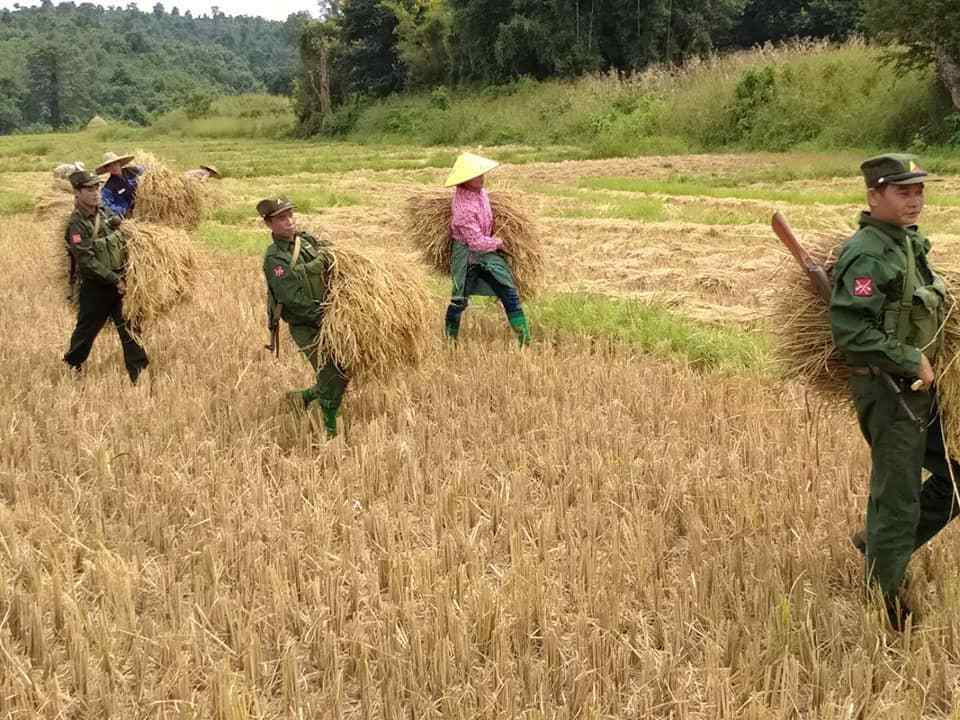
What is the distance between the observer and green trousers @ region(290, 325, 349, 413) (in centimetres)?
505

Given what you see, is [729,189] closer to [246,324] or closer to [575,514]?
[246,324]

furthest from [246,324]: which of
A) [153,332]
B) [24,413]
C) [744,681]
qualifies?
[744,681]

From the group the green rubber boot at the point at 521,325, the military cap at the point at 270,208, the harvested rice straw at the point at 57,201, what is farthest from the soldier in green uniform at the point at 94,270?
the harvested rice straw at the point at 57,201

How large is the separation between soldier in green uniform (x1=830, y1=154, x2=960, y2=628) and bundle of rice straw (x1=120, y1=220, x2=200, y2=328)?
4.74 metres

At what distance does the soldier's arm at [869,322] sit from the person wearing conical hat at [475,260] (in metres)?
3.95

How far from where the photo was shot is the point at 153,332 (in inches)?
297

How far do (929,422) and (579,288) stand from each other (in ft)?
18.8

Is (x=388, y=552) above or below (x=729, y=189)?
below

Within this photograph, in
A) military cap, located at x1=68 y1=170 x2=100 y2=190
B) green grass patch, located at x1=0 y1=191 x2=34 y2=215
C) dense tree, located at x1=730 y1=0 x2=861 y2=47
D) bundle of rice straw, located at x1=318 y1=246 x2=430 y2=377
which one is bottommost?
bundle of rice straw, located at x1=318 y1=246 x2=430 y2=377

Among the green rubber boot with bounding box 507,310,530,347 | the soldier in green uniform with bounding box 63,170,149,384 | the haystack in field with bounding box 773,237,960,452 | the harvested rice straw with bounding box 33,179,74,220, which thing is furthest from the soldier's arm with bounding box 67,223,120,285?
the haystack in field with bounding box 773,237,960,452

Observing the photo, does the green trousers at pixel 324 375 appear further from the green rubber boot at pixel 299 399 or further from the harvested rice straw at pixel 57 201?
the harvested rice straw at pixel 57 201

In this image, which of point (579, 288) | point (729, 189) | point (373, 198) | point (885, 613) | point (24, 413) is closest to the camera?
point (885, 613)

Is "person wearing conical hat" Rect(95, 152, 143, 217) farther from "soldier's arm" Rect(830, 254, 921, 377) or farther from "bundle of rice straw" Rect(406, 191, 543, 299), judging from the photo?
"soldier's arm" Rect(830, 254, 921, 377)

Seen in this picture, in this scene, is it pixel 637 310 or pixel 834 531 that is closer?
pixel 834 531
